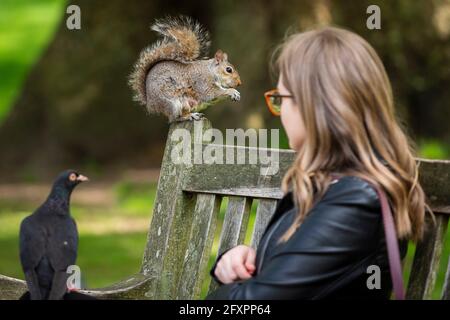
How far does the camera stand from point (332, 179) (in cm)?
185

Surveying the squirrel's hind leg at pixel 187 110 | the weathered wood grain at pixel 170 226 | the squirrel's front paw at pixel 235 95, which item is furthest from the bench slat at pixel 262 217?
the squirrel's front paw at pixel 235 95

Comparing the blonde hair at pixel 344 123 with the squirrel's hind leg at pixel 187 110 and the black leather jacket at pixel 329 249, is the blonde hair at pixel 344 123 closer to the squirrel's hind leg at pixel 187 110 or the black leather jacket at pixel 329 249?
the black leather jacket at pixel 329 249

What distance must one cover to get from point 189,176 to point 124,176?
5776 mm

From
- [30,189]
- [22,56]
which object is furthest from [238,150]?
[22,56]

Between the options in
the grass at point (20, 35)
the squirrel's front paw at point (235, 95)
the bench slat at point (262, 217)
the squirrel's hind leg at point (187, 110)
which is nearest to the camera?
the bench slat at point (262, 217)

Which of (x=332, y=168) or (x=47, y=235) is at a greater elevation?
(x=332, y=168)

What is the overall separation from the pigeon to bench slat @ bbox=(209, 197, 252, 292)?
24.3 inches

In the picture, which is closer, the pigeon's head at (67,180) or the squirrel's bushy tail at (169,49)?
the pigeon's head at (67,180)

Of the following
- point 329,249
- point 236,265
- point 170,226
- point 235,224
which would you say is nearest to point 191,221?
point 170,226

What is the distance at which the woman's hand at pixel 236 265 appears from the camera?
2.00 m

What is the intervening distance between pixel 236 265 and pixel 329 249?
0.30 meters
